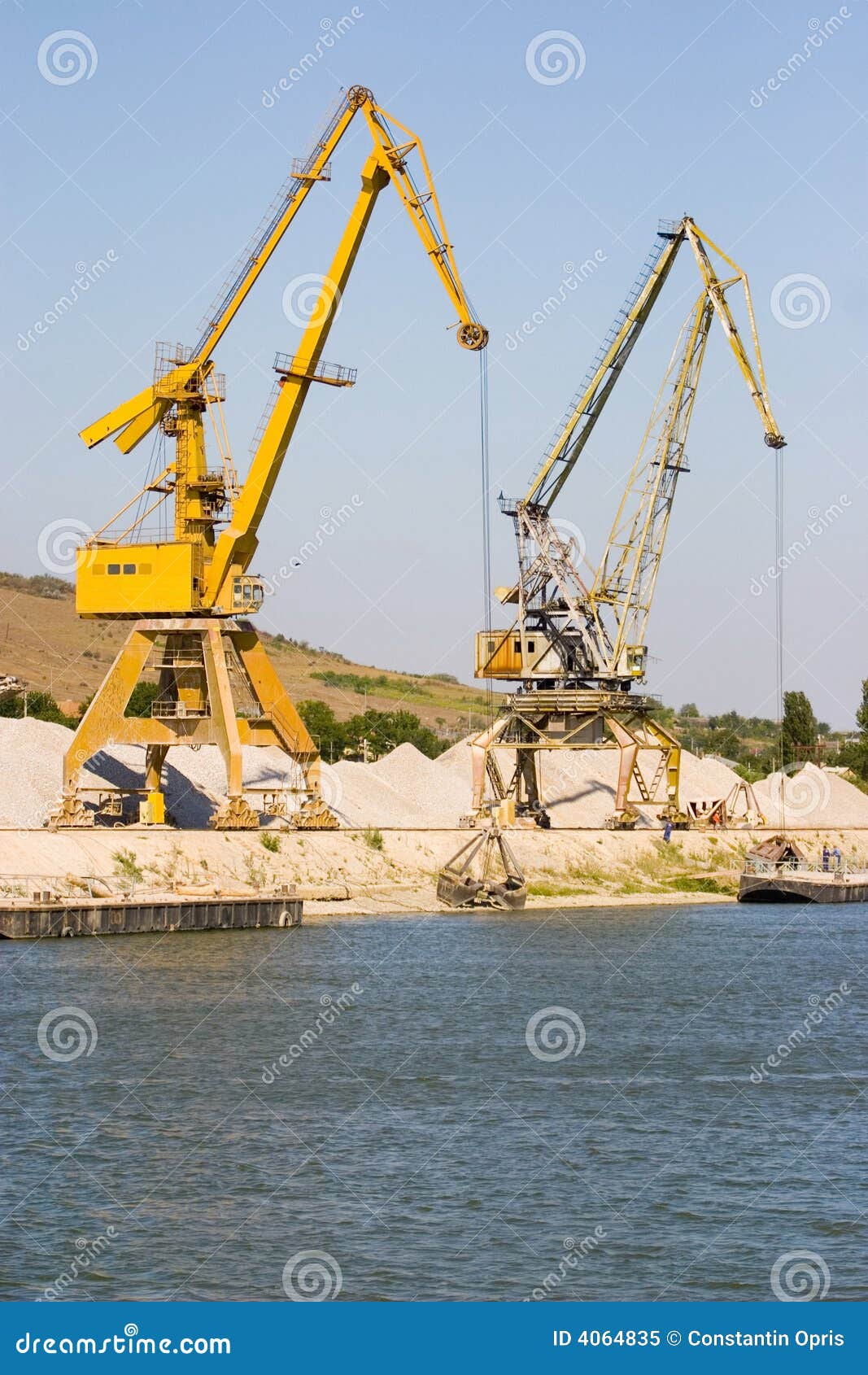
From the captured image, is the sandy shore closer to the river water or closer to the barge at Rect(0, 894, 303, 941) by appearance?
the barge at Rect(0, 894, 303, 941)

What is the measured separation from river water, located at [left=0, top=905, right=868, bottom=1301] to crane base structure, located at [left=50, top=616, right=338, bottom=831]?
1611 centimetres

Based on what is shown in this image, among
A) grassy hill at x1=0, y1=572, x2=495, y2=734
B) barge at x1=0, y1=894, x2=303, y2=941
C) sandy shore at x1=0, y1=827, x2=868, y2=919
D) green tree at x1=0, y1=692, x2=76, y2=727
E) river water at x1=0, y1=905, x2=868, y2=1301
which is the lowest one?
river water at x1=0, y1=905, x2=868, y2=1301

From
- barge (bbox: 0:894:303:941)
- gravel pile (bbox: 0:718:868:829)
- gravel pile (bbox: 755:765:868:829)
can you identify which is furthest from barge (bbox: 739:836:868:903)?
barge (bbox: 0:894:303:941)

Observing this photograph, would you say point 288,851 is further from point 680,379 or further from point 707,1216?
point 707,1216

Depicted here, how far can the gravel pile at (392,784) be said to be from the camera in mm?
63844

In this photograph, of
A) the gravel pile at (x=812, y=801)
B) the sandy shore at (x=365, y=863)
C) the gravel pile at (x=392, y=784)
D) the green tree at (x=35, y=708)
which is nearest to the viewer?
the sandy shore at (x=365, y=863)

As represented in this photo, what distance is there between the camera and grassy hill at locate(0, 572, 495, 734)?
14312cm

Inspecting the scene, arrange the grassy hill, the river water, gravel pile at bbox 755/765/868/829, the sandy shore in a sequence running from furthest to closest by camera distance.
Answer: the grassy hill, gravel pile at bbox 755/765/868/829, the sandy shore, the river water

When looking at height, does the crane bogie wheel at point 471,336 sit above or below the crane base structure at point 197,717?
above

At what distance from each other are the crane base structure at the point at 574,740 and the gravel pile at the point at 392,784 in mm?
2169

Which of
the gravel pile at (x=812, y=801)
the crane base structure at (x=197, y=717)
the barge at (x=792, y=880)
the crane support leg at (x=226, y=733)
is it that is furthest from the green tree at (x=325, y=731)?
the crane support leg at (x=226, y=733)

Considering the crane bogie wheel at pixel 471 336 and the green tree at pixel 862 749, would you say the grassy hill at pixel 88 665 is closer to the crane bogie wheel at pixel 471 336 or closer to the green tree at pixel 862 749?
the green tree at pixel 862 749

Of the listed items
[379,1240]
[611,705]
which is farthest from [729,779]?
[379,1240]

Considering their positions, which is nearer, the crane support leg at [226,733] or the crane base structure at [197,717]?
the crane support leg at [226,733]
